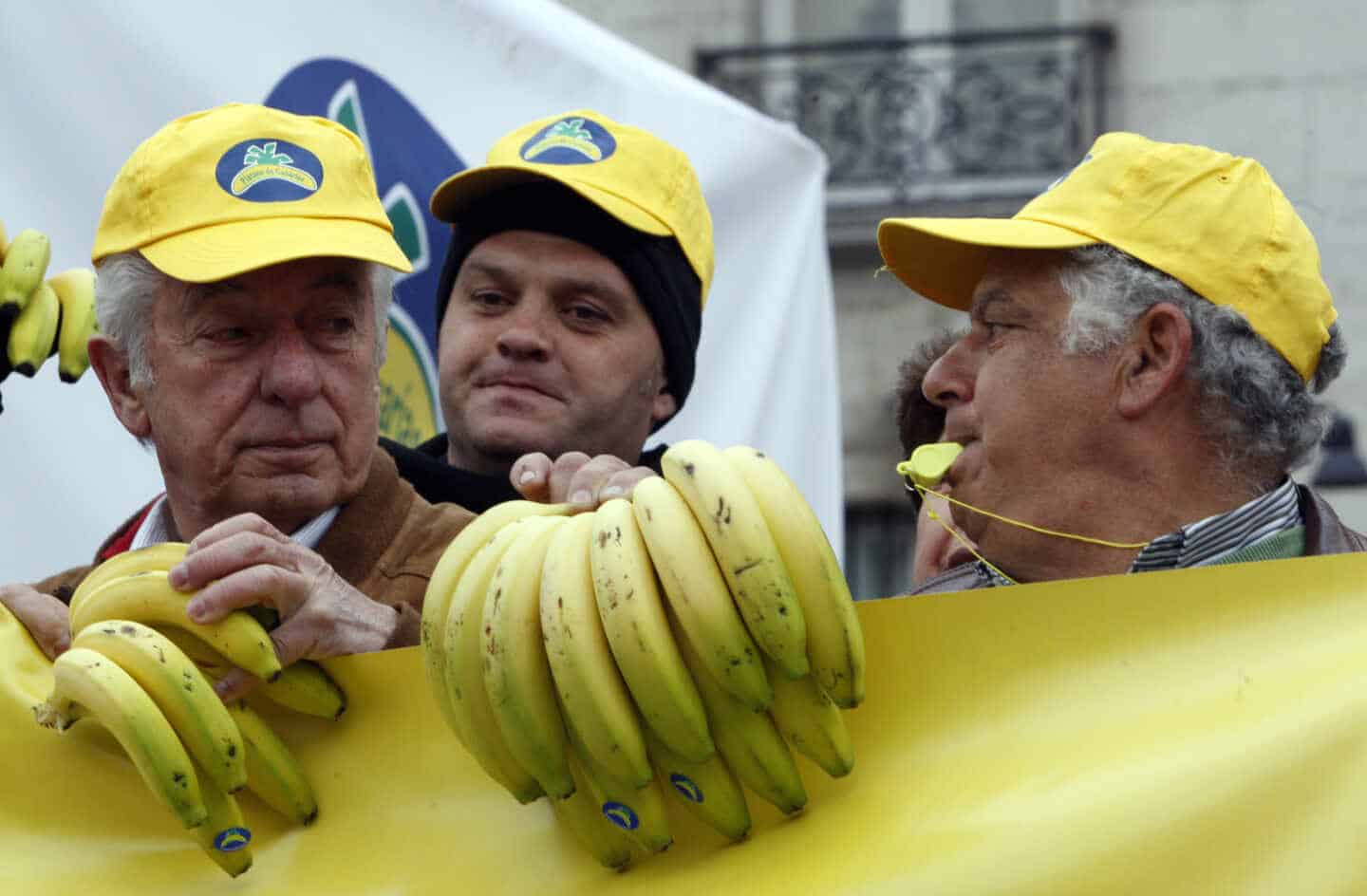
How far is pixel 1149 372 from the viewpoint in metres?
2.64

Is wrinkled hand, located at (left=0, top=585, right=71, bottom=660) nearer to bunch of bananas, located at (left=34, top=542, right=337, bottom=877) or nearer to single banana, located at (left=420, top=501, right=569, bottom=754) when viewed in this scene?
bunch of bananas, located at (left=34, top=542, right=337, bottom=877)

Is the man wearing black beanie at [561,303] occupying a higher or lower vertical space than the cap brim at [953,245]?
lower

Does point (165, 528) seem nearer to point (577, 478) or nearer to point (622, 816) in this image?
point (577, 478)

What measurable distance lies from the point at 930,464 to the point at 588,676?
84cm

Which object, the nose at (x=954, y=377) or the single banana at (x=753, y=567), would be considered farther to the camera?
the nose at (x=954, y=377)

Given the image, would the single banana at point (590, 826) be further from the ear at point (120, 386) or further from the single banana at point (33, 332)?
the single banana at point (33, 332)

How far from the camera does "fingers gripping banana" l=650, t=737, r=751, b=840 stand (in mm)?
2092

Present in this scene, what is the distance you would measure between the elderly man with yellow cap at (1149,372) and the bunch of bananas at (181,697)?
823mm

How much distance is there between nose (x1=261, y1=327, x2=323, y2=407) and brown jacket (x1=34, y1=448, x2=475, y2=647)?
0.14m

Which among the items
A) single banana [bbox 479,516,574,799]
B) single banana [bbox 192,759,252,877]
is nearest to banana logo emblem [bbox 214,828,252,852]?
single banana [bbox 192,759,252,877]

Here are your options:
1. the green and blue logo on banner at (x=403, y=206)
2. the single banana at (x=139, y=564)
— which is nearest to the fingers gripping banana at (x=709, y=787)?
the single banana at (x=139, y=564)

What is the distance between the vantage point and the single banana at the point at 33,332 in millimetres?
3271

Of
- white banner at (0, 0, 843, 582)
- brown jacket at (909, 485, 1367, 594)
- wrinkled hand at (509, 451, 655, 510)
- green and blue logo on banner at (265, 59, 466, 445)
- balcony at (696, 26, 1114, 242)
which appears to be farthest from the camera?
balcony at (696, 26, 1114, 242)

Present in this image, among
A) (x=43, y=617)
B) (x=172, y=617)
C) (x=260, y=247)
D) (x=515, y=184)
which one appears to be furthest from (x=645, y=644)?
(x=515, y=184)
